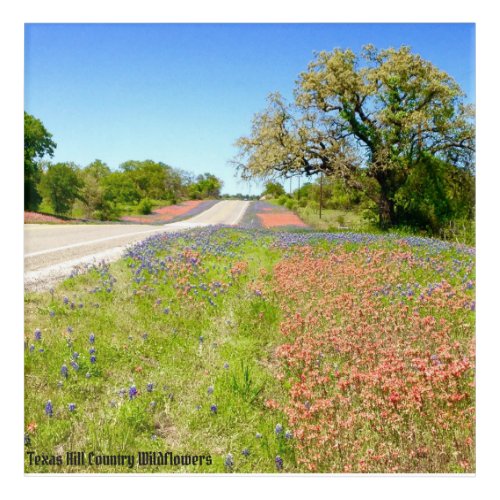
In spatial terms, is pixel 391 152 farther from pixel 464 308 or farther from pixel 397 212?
pixel 464 308

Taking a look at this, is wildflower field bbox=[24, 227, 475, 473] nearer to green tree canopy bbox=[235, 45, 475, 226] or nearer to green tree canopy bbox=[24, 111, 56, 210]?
green tree canopy bbox=[24, 111, 56, 210]

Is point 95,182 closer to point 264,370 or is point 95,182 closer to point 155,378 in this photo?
point 155,378

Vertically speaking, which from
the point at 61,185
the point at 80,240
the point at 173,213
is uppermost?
the point at 61,185

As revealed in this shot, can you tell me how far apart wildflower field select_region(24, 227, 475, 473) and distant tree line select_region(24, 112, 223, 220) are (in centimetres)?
101

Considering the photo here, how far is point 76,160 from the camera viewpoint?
500cm

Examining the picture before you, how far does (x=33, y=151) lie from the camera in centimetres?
477

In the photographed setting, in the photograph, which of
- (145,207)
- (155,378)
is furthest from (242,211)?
(155,378)

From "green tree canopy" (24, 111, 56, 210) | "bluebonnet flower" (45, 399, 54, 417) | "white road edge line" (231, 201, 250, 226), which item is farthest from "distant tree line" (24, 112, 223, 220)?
"bluebonnet flower" (45, 399, 54, 417)

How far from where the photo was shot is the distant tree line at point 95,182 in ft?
15.6

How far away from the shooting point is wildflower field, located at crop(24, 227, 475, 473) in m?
3.28

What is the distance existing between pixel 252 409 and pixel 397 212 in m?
5.38

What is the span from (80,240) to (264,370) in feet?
13.0

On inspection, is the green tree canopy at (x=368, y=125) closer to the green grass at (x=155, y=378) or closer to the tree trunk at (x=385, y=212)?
the tree trunk at (x=385, y=212)
